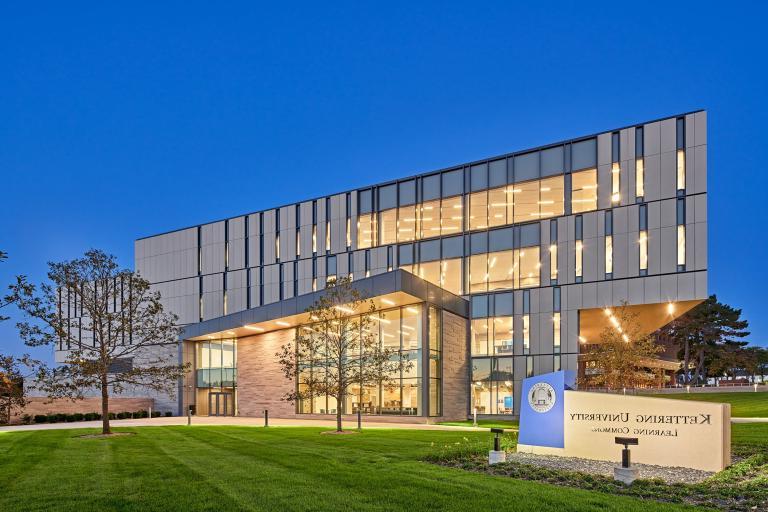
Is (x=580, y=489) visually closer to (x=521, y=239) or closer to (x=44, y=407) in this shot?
(x=521, y=239)

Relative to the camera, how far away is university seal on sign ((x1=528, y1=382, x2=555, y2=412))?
14750 mm

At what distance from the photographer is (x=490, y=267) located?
4384 centimetres

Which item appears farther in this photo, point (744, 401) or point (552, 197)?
point (552, 197)

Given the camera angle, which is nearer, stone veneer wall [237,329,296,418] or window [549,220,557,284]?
window [549,220,557,284]

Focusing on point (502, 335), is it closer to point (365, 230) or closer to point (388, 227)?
point (388, 227)

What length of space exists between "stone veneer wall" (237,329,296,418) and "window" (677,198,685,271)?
25.1m

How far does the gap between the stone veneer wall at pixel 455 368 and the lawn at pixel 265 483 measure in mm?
21175

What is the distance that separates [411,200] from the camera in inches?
1889

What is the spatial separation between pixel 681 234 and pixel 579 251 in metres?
6.23

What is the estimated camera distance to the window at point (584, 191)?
4150cm

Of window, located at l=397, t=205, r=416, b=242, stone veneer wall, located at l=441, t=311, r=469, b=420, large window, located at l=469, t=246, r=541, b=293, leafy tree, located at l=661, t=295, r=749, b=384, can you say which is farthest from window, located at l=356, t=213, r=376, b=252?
leafy tree, located at l=661, t=295, r=749, b=384

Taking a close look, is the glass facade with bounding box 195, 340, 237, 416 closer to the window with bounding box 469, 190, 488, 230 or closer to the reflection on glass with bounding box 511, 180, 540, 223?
the window with bounding box 469, 190, 488, 230

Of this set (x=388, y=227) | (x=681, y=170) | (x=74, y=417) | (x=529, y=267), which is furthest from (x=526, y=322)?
(x=74, y=417)

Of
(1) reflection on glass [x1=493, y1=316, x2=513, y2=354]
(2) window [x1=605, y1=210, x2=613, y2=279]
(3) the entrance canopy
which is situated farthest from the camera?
(1) reflection on glass [x1=493, y1=316, x2=513, y2=354]
